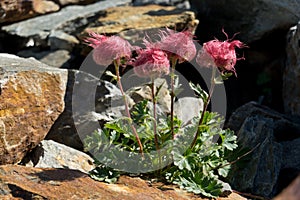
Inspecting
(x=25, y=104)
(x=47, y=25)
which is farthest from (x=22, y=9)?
(x=25, y=104)

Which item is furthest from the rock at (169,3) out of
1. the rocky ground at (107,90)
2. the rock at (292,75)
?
the rock at (292,75)

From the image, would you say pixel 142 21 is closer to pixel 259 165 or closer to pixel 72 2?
pixel 72 2

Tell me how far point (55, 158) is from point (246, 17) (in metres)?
3.29

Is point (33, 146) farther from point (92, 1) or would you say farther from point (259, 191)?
point (92, 1)

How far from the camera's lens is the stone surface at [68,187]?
3.14 meters

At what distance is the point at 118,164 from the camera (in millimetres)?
3584

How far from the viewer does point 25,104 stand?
12.9 feet

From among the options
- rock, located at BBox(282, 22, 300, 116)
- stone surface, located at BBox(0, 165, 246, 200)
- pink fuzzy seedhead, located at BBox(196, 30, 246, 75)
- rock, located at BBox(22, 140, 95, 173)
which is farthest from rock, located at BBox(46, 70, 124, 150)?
rock, located at BBox(282, 22, 300, 116)

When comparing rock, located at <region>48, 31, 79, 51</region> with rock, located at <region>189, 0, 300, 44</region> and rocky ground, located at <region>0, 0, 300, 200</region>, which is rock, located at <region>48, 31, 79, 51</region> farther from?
rock, located at <region>189, 0, 300, 44</region>

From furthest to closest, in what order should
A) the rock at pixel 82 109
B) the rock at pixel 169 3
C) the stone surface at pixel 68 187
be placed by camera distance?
the rock at pixel 169 3
the rock at pixel 82 109
the stone surface at pixel 68 187

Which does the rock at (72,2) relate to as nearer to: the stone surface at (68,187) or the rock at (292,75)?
the rock at (292,75)

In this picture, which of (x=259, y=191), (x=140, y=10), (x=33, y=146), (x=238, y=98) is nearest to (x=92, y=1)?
(x=140, y=10)

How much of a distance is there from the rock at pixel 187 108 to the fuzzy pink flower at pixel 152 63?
1.38 meters

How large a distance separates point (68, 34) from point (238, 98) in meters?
2.15
